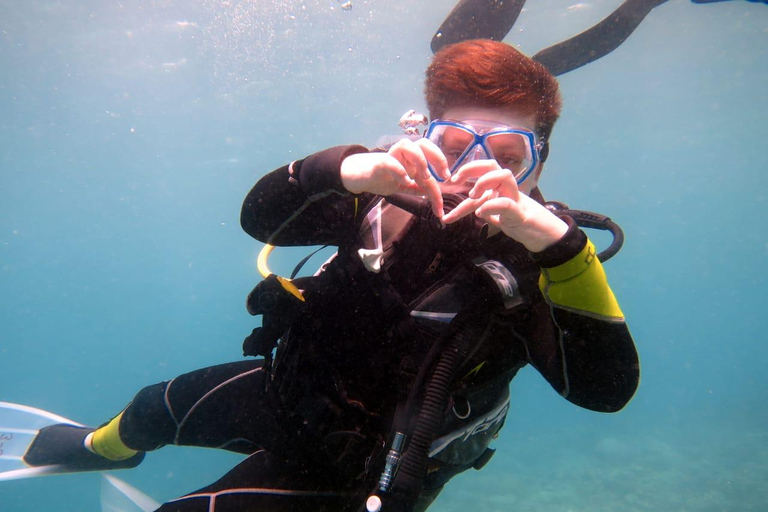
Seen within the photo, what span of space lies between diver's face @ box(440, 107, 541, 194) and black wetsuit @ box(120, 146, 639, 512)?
1.23 ft

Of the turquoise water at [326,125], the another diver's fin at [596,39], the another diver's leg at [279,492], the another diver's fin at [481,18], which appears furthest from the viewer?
the turquoise water at [326,125]

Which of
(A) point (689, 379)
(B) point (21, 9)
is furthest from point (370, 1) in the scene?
(A) point (689, 379)

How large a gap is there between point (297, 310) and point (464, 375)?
866 mm

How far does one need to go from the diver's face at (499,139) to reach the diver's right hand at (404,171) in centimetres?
47

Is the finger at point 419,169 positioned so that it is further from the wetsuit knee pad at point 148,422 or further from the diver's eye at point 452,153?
the wetsuit knee pad at point 148,422

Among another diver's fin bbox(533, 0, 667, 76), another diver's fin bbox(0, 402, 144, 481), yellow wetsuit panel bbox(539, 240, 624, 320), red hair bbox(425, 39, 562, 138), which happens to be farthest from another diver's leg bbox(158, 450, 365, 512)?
another diver's fin bbox(533, 0, 667, 76)

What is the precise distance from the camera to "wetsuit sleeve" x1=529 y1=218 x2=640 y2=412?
1.76 m

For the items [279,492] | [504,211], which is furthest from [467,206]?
[279,492]

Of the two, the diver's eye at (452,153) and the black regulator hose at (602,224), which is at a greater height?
the diver's eye at (452,153)

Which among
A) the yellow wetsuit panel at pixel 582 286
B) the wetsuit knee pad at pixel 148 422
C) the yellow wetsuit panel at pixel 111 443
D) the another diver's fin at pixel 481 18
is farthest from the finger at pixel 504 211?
the another diver's fin at pixel 481 18

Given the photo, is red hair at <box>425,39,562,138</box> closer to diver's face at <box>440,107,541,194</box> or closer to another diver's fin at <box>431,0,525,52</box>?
diver's face at <box>440,107,541,194</box>

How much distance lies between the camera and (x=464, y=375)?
6.82ft

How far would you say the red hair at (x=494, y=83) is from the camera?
224cm

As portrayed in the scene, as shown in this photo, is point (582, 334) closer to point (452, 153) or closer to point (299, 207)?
point (452, 153)
